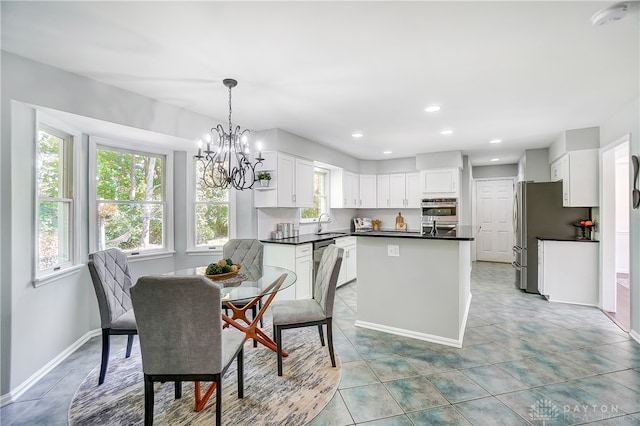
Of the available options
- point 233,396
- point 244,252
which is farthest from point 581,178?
point 233,396

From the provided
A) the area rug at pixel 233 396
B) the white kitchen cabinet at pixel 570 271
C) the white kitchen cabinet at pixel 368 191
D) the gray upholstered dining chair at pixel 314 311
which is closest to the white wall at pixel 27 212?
the area rug at pixel 233 396

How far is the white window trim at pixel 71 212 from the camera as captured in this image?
95.7 inches

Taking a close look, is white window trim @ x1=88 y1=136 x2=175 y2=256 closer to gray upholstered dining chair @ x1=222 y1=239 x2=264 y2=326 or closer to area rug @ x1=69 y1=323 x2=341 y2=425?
gray upholstered dining chair @ x1=222 y1=239 x2=264 y2=326

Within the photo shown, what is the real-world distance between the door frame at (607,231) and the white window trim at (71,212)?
20.5 ft

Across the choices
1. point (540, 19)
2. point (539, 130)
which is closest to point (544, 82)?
point (540, 19)

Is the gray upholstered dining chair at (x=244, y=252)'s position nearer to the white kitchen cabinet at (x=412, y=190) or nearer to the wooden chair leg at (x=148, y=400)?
the wooden chair leg at (x=148, y=400)

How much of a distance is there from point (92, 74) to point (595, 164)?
599 centimetres

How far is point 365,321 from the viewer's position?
3457 mm

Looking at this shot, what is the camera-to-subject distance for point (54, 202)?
281 centimetres

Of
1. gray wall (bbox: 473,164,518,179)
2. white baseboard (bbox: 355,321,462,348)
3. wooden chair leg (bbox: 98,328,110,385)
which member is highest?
gray wall (bbox: 473,164,518,179)

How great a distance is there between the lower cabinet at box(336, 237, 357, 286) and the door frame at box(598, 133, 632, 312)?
3567mm

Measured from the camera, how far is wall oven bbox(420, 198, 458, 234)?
18.8 ft

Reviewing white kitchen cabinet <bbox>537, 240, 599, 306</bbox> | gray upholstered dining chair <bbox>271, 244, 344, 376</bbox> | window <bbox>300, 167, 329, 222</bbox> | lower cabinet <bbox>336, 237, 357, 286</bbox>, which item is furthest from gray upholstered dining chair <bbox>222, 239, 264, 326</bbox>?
white kitchen cabinet <bbox>537, 240, 599, 306</bbox>

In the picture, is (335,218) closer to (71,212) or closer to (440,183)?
(440,183)
